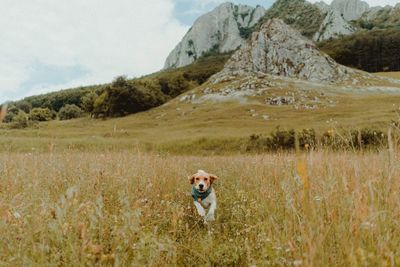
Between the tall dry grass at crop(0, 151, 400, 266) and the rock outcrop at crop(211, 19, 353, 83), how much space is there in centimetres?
7196

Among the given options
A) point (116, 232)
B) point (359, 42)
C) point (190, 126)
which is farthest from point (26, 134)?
point (359, 42)

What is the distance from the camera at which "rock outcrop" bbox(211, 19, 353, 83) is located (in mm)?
77562

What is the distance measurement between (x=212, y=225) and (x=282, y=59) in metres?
85.1

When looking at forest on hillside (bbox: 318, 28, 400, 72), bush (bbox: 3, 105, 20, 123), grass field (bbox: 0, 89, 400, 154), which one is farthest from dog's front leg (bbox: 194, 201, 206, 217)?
forest on hillside (bbox: 318, 28, 400, 72)

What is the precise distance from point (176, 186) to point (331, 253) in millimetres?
5423

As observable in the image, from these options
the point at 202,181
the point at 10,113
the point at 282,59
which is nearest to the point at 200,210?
the point at 202,181

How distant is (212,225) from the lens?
18.0 ft

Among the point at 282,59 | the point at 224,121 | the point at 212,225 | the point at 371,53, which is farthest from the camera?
the point at 371,53

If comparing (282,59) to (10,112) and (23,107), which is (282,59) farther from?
(10,112)

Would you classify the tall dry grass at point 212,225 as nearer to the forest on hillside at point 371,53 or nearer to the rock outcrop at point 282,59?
the rock outcrop at point 282,59

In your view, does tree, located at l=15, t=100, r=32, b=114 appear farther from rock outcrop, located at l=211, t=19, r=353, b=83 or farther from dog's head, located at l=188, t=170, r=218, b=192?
rock outcrop, located at l=211, t=19, r=353, b=83

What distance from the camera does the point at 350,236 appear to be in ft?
9.86

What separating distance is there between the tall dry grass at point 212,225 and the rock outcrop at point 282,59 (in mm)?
71957

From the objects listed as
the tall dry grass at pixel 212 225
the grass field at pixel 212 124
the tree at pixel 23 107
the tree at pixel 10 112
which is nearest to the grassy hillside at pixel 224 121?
the grass field at pixel 212 124
